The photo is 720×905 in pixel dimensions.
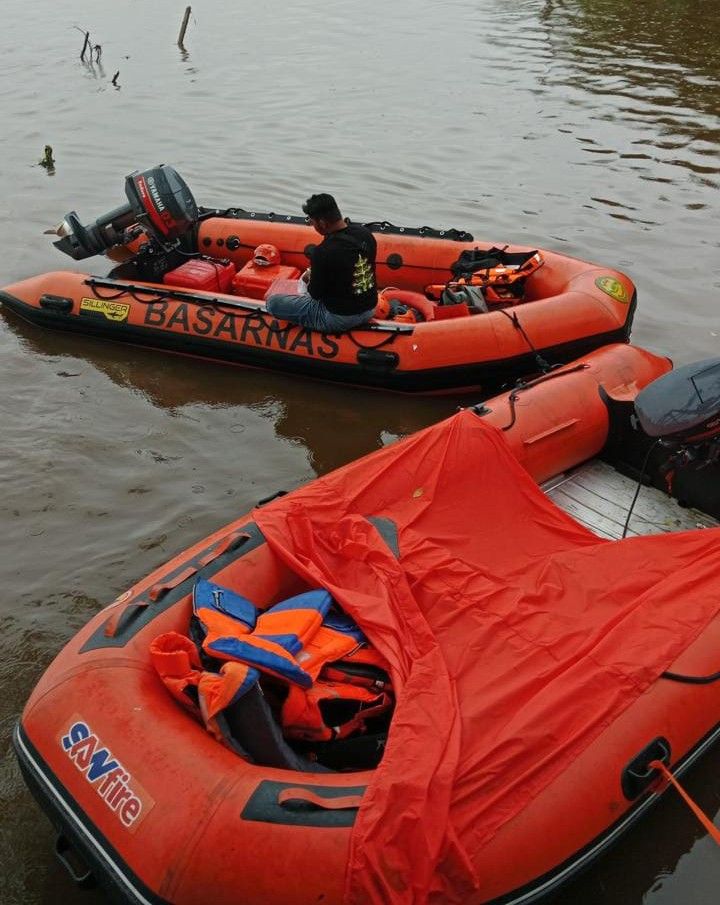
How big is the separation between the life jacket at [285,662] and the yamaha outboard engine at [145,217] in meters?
4.09

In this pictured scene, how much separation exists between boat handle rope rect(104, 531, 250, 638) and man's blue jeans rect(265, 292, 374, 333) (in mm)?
2511

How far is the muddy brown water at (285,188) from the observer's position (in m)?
4.16

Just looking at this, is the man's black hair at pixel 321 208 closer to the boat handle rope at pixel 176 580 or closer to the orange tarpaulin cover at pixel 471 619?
the orange tarpaulin cover at pixel 471 619

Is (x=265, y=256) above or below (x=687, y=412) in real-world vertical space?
below

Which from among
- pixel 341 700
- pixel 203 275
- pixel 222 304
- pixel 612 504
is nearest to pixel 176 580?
pixel 341 700

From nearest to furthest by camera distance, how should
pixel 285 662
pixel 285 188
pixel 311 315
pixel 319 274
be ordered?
pixel 285 662, pixel 319 274, pixel 311 315, pixel 285 188

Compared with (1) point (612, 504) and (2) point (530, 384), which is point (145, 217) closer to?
(2) point (530, 384)

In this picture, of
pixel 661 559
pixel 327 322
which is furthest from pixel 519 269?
pixel 661 559

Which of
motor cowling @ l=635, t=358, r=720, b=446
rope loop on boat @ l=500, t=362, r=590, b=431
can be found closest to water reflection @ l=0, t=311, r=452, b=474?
rope loop on boat @ l=500, t=362, r=590, b=431

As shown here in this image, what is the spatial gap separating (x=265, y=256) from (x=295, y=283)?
2.08 feet

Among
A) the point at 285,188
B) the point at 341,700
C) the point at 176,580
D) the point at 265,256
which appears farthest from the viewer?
the point at 285,188

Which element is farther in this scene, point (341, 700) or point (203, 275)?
point (203, 275)

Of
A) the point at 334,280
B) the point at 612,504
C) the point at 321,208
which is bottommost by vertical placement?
the point at 612,504

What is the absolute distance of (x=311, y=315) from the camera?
225 inches
